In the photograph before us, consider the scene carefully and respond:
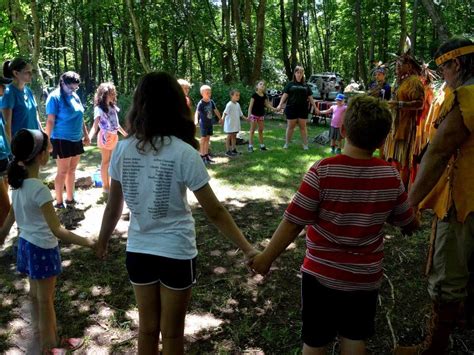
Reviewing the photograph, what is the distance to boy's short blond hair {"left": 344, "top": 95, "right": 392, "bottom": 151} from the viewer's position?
2.14m

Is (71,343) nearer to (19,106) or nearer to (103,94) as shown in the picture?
(19,106)

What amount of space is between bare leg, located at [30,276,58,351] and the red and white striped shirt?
1882mm

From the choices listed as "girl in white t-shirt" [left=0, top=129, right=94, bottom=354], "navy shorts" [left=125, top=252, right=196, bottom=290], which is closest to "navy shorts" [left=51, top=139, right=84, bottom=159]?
"girl in white t-shirt" [left=0, top=129, right=94, bottom=354]

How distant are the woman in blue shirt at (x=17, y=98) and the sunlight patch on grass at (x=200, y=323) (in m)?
3.11

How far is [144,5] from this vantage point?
22.4 m

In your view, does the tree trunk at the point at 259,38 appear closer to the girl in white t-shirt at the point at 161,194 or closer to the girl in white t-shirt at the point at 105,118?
the girl in white t-shirt at the point at 105,118

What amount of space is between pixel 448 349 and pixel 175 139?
260 centimetres

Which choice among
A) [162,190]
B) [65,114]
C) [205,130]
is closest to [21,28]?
[205,130]

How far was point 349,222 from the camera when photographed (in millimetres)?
2170

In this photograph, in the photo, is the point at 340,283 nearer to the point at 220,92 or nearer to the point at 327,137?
the point at 327,137

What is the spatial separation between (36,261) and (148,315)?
40.7 inches

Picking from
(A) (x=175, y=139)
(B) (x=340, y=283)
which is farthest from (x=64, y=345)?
(B) (x=340, y=283)

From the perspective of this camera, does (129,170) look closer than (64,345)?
Yes

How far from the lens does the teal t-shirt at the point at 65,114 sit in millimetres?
5789
